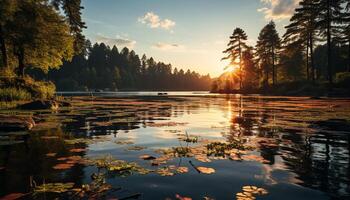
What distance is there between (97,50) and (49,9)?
5916 inches

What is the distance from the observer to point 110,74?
510ft

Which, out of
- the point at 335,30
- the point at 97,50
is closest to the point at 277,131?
the point at 335,30

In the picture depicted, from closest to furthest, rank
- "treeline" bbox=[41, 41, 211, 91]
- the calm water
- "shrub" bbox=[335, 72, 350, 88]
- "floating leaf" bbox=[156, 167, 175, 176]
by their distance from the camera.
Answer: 1. the calm water
2. "floating leaf" bbox=[156, 167, 175, 176]
3. "shrub" bbox=[335, 72, 350, 88]
4. "treeline" bbox=[41, 41, 211, 91]

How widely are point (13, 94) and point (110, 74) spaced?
13449cm

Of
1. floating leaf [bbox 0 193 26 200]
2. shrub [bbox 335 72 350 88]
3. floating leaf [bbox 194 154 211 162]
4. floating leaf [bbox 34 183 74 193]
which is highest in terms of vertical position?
shrub [bbox 335 72 350 88]

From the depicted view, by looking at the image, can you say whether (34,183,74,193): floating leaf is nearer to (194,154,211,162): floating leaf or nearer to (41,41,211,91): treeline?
(194,154,211,162): floating leaf

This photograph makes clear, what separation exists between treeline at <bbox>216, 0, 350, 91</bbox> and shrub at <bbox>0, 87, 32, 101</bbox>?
1574 inches

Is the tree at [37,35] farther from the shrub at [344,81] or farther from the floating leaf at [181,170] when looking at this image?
the shrub at [344,81]

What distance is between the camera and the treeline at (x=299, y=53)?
43.1 metres

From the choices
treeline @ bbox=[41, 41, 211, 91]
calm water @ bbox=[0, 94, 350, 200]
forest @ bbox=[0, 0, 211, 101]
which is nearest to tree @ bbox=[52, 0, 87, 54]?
forest @ bbox=[0, 0, 211, 101]

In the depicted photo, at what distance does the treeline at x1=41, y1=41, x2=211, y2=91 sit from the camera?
5921 inches

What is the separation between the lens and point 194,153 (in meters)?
8.59

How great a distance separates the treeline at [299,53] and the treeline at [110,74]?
3400 inches

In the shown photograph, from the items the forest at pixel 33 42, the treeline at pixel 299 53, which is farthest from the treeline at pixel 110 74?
the forest at pixel 33 42
